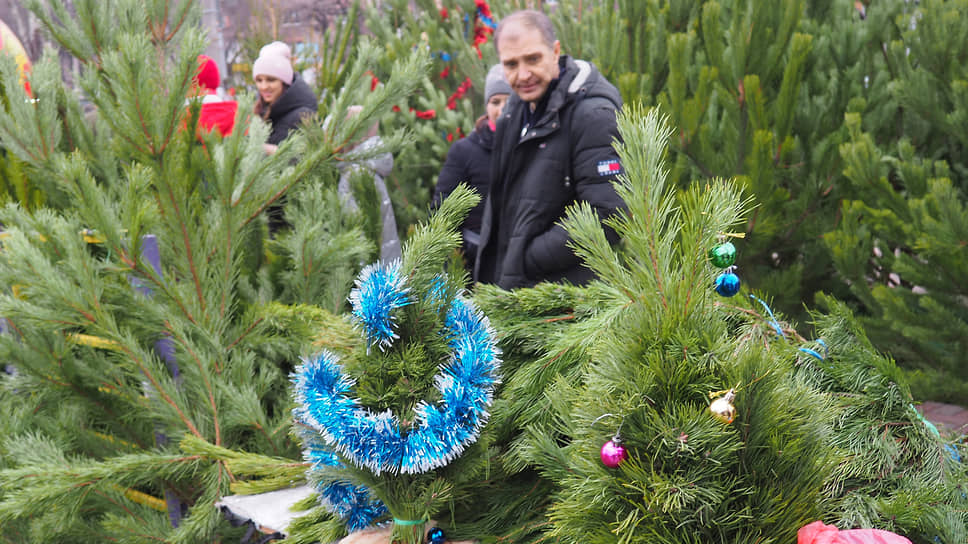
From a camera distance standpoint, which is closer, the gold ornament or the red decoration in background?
the gold ornament

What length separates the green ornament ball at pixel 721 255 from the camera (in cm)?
100

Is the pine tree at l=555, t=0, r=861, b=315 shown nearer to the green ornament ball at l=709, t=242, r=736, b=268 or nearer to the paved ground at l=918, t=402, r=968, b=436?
the paved ground at l=918, t=402, r=968, b=436

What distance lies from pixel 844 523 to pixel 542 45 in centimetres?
198

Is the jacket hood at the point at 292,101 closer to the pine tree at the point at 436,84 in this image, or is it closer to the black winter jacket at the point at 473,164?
the black winter jacket at the point at 473,164

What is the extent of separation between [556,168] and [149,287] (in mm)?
1381

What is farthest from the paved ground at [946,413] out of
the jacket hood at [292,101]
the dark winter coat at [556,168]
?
the jacket hood at [292,101]

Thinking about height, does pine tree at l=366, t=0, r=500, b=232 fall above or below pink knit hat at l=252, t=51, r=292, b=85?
below

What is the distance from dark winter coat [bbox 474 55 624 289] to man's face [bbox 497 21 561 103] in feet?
0.15

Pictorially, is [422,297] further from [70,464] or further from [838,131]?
[838,131]

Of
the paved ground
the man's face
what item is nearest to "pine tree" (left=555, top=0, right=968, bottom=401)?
the paved ground

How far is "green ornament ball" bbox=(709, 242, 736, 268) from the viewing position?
3.27ft

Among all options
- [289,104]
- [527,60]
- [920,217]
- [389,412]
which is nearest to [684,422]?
[389,412]

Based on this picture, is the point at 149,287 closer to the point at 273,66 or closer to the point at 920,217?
the point at 273,66

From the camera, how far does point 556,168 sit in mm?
2693
